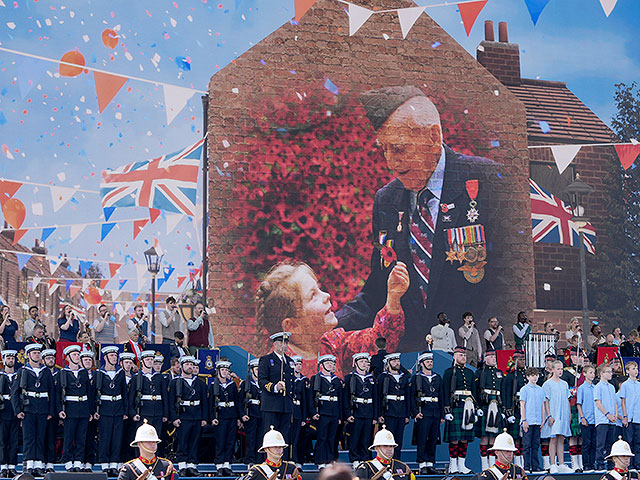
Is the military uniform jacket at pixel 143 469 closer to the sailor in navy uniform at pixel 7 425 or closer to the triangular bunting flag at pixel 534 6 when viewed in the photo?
the sailor in navy uniform at pixel 7 425

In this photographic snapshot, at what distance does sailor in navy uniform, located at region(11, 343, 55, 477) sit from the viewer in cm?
1246

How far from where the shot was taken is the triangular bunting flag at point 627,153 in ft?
79.2

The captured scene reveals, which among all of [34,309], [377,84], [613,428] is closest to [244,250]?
[377,84]

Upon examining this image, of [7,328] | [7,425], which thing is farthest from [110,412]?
[7,328]

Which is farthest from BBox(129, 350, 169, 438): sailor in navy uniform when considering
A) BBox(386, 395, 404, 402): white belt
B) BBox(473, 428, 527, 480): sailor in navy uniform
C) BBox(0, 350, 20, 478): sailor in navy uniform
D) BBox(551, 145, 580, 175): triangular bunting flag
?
BBox(551, 145, 580, 175): triangular bunting flag

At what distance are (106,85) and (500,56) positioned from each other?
9.85 m

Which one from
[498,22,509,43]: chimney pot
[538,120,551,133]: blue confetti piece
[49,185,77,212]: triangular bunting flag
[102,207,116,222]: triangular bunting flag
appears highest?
[498,22,509,43]: chimney pot

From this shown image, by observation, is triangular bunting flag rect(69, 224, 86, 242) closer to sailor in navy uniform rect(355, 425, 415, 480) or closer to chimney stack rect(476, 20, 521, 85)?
chimney stack rect(476, 20, 521, 85)

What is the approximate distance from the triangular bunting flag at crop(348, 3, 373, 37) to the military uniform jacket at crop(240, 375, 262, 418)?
10510 millimetres

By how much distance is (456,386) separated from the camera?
45.3 feet

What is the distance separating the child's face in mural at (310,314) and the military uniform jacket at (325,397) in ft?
22.8

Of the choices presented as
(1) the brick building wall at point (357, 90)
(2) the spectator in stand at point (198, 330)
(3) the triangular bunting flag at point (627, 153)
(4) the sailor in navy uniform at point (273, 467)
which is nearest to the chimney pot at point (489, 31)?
(1) the brick building wall at point (357, 90)

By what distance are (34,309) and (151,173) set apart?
6.63 metres

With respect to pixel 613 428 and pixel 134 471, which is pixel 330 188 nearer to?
pixel 613 428
